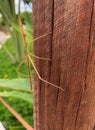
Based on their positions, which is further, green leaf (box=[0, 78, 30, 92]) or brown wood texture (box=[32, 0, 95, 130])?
green leaf (box=[0, 78, 30, 92])

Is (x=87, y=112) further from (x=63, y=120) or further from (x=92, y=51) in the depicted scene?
(x=92, y=51)

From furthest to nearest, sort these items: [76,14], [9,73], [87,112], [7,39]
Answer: [7,39] → [9,73] → [87,112] → [76,14]

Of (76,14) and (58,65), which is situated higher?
(76,14)

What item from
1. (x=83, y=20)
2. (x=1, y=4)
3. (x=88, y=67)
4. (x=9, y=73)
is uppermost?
(x=1, y=4)

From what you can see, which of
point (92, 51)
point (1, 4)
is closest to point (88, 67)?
point (92, 51)

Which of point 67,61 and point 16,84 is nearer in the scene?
point 67,61

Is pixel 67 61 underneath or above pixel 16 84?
above

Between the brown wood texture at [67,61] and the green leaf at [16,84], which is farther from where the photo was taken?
the green leaf at [16,84]

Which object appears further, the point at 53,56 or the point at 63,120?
the point at 63,120
